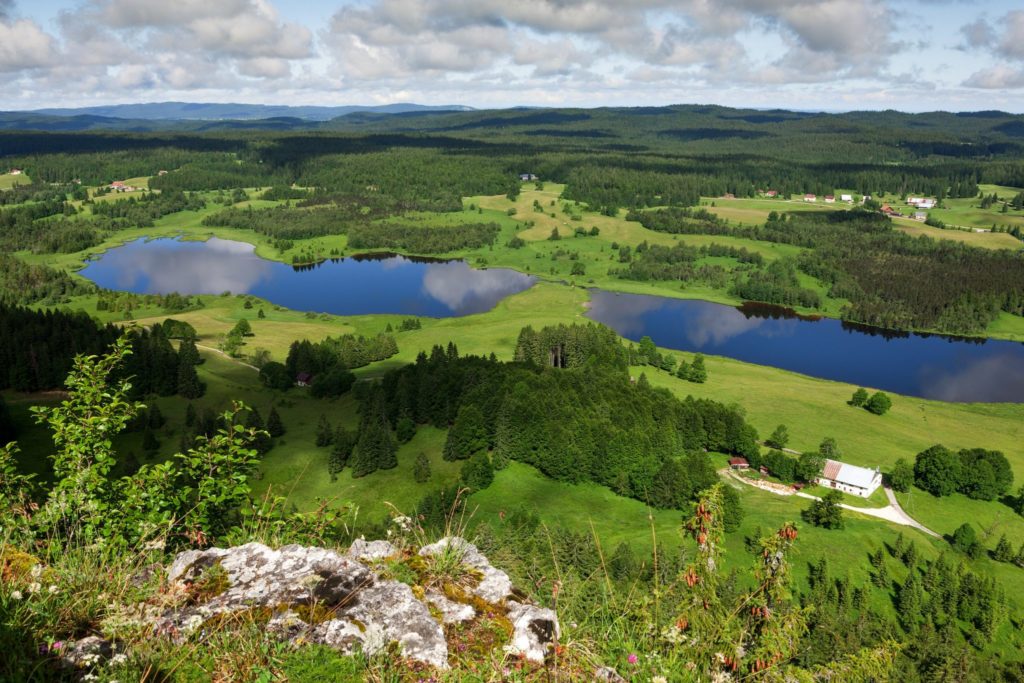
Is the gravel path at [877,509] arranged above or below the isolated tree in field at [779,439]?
below

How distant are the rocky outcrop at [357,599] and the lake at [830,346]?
405 ft

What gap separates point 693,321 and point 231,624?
154153mm

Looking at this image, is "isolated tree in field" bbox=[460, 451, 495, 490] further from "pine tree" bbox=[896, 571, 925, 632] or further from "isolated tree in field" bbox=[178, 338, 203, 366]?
"isolated tree in field" bbox=[178, 338, 203, 366]

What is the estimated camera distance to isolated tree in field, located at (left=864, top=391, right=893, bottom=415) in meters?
90.9

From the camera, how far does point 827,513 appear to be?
192 feet

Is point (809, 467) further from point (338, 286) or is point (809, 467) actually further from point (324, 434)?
point (338, 286)

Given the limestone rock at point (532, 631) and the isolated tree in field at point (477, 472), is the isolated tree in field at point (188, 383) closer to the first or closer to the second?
the isolated tree in field at point (477, 472)

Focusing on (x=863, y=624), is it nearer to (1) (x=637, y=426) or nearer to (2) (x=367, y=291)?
(1) (x=637, y=426)

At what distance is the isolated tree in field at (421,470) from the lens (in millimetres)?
65625

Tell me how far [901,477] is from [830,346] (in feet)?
252

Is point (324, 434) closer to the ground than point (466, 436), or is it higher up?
closer to the ground

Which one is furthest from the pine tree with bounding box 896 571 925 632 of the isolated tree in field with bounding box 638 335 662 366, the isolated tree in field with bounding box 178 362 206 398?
the isolated tree in field with bounding box 178 362 206 398

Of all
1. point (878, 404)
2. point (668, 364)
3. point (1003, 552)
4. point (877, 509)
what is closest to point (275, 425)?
point (668, 364)

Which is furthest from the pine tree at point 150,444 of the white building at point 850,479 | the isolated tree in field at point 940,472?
the isolated tree in field at point 940,472
